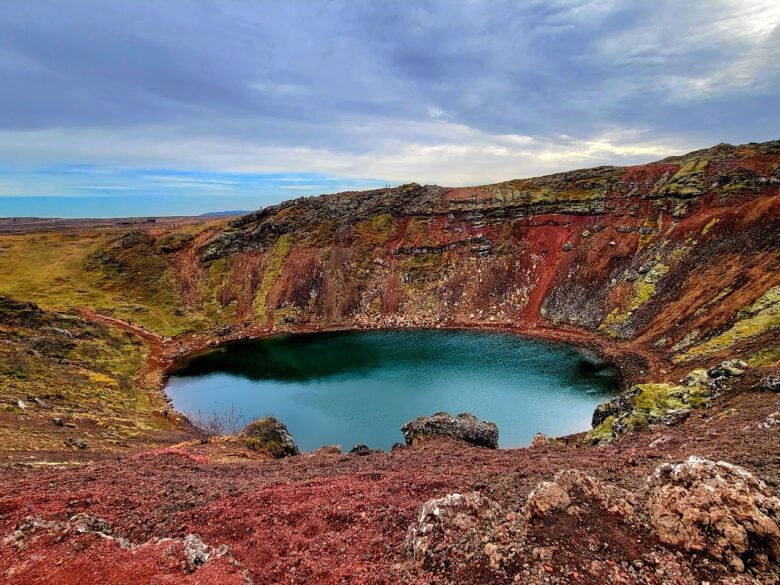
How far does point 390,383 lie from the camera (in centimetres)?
4969

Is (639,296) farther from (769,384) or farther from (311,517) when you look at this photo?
(311,517)

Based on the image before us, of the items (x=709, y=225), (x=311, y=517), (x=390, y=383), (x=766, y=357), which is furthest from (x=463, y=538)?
(x=709, y=225)

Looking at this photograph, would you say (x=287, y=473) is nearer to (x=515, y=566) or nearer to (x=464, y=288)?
(x=515, y=566)

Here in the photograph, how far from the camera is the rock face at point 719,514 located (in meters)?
9.64

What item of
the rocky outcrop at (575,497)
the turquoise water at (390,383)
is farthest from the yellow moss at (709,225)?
the rocky outcrop at (575,497)

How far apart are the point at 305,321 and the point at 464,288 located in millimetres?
26762

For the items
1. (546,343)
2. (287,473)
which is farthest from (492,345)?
(287,473)

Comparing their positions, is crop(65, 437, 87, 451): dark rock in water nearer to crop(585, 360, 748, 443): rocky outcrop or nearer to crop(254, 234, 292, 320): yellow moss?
crop(585, 360, 748, 443): rocky outcrop

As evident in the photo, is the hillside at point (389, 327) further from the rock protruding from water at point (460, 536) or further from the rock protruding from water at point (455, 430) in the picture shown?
the rock protruding from water at point (455, 430)

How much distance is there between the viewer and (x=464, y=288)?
2933 inches

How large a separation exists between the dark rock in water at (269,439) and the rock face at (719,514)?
25471 mm

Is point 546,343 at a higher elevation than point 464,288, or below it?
below

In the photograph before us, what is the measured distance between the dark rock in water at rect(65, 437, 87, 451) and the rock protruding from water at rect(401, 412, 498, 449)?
64.6ft

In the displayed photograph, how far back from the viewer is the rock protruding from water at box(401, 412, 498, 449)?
27.9m
